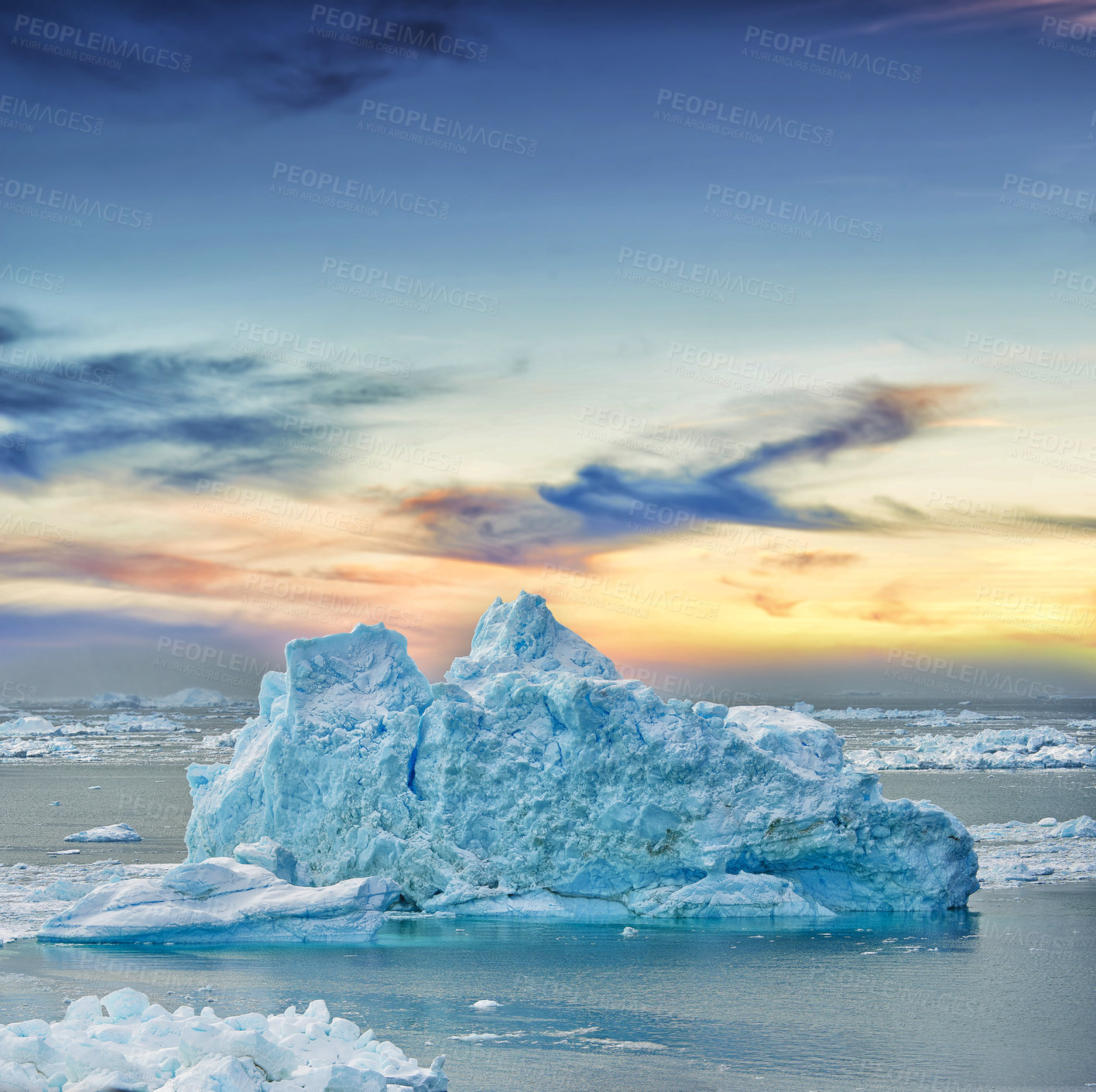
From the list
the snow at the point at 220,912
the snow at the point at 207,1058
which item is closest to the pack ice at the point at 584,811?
the snow at the point at 220,912

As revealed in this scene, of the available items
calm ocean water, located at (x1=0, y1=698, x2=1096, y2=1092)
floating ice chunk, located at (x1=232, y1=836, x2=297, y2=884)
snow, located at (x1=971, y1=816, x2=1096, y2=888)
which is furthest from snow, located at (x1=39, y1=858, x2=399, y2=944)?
snow, located at (x1=971, y1=816, x2=1096, y2=888)

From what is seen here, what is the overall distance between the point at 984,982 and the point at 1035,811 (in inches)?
1014

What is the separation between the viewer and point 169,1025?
12.3 m

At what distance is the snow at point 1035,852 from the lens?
2692cm

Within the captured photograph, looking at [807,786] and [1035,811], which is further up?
[807,786]

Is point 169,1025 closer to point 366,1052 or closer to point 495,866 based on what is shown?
point 366,1052

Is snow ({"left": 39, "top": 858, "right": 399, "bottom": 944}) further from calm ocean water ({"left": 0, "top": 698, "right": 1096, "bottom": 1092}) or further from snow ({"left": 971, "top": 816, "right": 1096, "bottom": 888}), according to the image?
snow ({"left": 971, "top": 816, "right": 1096, "bottom": 888})

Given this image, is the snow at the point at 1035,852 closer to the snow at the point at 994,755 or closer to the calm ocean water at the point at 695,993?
the calm ocean water at the point at 695,993

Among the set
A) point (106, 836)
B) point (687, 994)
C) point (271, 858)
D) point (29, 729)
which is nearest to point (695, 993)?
point (687, 994)

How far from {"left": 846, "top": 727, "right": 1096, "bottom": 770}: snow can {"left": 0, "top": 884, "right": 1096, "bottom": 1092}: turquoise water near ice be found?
33.6 metres

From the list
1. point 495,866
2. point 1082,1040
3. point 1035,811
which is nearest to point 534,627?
point 495,866

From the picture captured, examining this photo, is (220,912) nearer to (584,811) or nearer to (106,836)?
(584,811)

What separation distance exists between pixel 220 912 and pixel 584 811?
6.52 m

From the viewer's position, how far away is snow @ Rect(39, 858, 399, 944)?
20.0m
